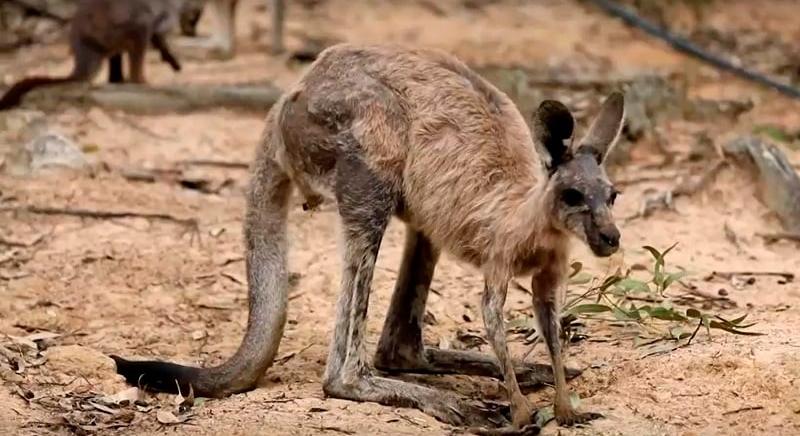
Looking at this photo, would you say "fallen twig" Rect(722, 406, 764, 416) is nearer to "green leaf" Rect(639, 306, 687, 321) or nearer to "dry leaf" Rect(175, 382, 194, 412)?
"green leaf" Rect(639, 306, 687, 321)

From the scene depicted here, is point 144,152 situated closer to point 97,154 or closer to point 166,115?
point 97,154

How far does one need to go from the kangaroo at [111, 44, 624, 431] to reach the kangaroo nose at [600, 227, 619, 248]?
165mm

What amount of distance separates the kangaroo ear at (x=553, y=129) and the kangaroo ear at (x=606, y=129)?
8 cm

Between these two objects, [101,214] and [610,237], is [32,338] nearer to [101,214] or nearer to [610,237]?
[101,214]

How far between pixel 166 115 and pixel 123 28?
969 millimetres

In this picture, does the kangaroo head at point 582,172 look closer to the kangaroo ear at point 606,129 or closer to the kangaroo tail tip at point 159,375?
the kangaroo ear at point 606,129

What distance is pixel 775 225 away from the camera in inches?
264

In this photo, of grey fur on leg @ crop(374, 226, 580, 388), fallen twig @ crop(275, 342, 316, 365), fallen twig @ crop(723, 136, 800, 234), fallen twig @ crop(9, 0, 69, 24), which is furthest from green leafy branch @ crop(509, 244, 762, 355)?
fallen twig @ crop(9, 0, 69, 24)

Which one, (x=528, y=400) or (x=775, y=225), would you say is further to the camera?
(x=775, y=225)

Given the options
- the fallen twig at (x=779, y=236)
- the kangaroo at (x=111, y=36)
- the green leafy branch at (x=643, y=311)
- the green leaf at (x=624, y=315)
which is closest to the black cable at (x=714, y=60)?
the fallen twig at (x=779, y=236)

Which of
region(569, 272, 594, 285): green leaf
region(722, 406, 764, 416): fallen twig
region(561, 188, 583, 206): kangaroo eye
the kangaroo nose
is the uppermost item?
region(561, 188, 583, 206): kangaroo eye

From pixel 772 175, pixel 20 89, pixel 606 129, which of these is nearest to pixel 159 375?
pixel 606 129

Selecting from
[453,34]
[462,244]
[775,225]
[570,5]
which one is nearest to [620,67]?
[453,34]

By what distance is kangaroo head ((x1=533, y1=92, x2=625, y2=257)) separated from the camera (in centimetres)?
409
